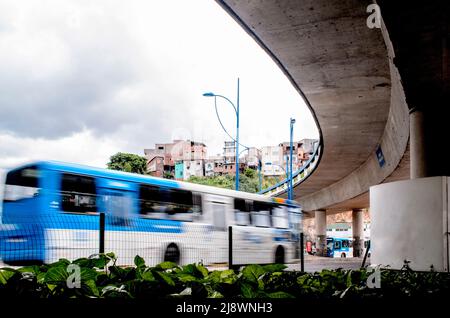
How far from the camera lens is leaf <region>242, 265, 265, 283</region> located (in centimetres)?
217

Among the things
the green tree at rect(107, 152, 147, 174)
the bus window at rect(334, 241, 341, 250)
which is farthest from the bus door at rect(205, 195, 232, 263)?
the bus window at rect(334, 241, 341, 250)

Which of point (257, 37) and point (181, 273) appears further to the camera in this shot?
point (257, 37)

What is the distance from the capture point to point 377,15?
28.7ft

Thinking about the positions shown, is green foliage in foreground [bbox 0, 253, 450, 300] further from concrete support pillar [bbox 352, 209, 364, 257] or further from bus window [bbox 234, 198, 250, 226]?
concrete support pillar [bbox 352, 209, 364, 257]

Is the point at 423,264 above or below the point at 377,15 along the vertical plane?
below

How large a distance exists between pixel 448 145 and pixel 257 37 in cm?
506

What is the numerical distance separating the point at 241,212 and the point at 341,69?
22.4 ft

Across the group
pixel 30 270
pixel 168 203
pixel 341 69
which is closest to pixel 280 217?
pixel 168 203

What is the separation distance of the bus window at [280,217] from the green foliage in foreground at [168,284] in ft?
60.3

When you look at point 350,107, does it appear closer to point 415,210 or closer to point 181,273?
point 415,210

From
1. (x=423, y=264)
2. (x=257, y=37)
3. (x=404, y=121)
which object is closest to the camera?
(x=423, y=264)

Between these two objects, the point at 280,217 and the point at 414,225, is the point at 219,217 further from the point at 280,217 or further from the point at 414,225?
the point at 414,225

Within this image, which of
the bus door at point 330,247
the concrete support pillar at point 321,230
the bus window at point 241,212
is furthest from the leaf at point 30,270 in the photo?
the bus door at point 330,247

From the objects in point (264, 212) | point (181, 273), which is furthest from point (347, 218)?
point (181, 273)
